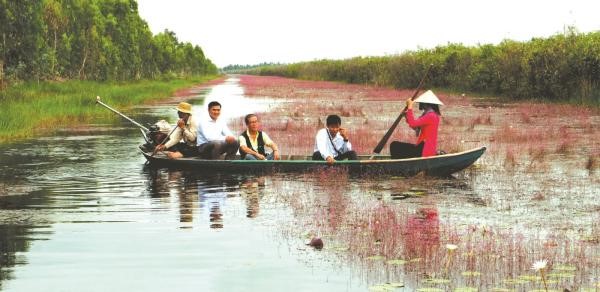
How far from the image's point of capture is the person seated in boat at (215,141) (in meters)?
14.0

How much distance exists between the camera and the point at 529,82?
34.2 m

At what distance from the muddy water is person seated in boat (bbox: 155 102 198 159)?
52 centimetres

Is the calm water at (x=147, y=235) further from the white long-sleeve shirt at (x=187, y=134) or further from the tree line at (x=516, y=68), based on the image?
the tree line at (x=516, y=68)

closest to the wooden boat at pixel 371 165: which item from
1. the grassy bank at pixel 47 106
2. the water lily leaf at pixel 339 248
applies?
the water lily leaf at pixel 339 248

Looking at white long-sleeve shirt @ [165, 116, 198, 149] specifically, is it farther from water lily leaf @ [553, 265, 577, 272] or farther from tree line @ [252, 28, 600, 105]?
tree line @ [252, 28, 600, 105]

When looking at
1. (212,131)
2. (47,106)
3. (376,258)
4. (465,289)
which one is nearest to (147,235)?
(376,258)

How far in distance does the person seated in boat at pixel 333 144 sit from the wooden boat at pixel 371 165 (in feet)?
1.14

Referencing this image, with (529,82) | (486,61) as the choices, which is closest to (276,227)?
(529,82)

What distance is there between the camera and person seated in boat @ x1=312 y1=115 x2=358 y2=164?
1275cm

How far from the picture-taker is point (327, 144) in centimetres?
1295

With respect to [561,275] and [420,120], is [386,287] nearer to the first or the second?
[561,275]

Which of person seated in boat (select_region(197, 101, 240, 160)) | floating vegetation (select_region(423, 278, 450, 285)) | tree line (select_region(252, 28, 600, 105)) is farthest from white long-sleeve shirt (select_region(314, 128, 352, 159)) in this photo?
tree line (select_region(252, 28, 600, 105))

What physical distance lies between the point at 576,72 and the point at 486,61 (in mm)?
9763

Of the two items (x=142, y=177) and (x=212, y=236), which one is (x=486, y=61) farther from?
(x=212, y=236)
